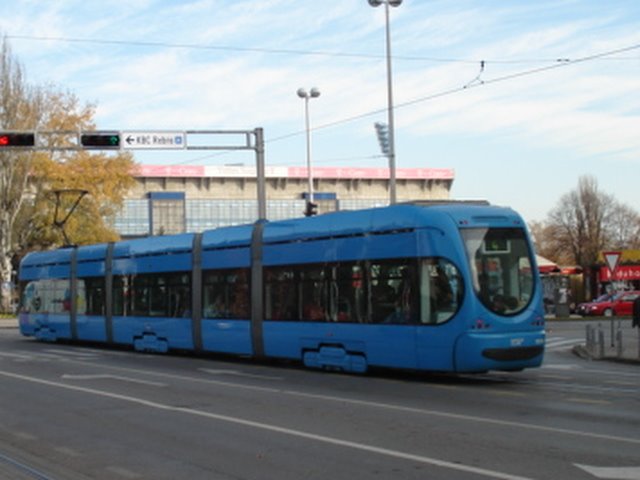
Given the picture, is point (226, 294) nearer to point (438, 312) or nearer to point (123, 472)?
point (438, 312)

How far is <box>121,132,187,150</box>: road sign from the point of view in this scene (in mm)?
29031

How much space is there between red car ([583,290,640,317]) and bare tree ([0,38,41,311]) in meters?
33.7

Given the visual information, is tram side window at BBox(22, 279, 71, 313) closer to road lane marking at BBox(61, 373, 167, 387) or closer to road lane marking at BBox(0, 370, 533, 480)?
road lane marking at BBox(61, 373, 167, 387)

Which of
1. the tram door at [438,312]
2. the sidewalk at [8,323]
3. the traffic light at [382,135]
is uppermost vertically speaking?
the traffic light at [382,135]

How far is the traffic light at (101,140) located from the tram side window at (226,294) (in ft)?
21.4

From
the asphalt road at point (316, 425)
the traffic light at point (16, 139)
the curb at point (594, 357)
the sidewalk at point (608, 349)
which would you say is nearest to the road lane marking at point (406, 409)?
the asphalt road at point (316, 425)

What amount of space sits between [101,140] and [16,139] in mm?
2385

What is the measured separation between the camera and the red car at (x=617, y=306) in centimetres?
5300

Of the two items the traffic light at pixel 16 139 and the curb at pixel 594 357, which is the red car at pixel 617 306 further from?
the traffic light at pixel 16 139

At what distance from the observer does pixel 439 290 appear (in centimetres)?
1714

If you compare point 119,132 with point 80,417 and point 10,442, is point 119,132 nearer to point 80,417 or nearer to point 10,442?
point 80,417

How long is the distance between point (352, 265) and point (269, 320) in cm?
319

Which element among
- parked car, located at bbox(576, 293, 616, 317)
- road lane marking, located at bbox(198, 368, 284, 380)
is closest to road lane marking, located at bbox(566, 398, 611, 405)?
road lane marking, located at bbox(198, 368, 284, 380)

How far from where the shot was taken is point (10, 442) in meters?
11.3
